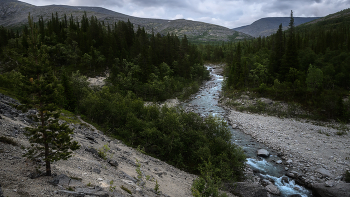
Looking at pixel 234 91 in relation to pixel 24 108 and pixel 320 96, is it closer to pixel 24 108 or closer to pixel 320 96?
pixel 320 96

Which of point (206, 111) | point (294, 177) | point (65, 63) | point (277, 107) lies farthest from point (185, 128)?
point (65, 63)

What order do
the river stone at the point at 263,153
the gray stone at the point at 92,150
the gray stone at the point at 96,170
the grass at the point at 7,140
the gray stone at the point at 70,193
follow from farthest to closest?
the river stone at the point at 263,153
the gray stone at the point at 92,150
the gray stone at the point at 96,170
the grass at the point at 7,140
the gray stone at the point at 70,193

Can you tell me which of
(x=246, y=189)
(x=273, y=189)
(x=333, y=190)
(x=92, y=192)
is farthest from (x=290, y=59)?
(x=92, y=192)

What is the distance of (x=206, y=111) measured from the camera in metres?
50.6

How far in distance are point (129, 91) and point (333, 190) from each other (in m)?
45.0

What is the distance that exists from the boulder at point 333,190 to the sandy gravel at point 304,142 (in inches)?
70.8

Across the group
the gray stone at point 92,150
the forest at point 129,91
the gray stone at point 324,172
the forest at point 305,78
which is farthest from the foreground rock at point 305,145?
the gray stone at point 92,150

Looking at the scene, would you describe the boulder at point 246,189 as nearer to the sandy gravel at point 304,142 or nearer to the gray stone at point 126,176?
the sandy gravel at point 304,142

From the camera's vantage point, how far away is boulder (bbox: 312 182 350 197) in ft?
61.6

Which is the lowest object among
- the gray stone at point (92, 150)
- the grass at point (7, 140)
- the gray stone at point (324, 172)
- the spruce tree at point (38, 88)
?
the gray stone at point (324, 172)

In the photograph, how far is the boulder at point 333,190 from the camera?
18781 mm

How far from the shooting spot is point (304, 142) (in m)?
31.6

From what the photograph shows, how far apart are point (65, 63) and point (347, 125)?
89.1 meters

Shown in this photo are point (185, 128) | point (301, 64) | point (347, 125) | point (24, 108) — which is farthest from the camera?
point (301, 64)
